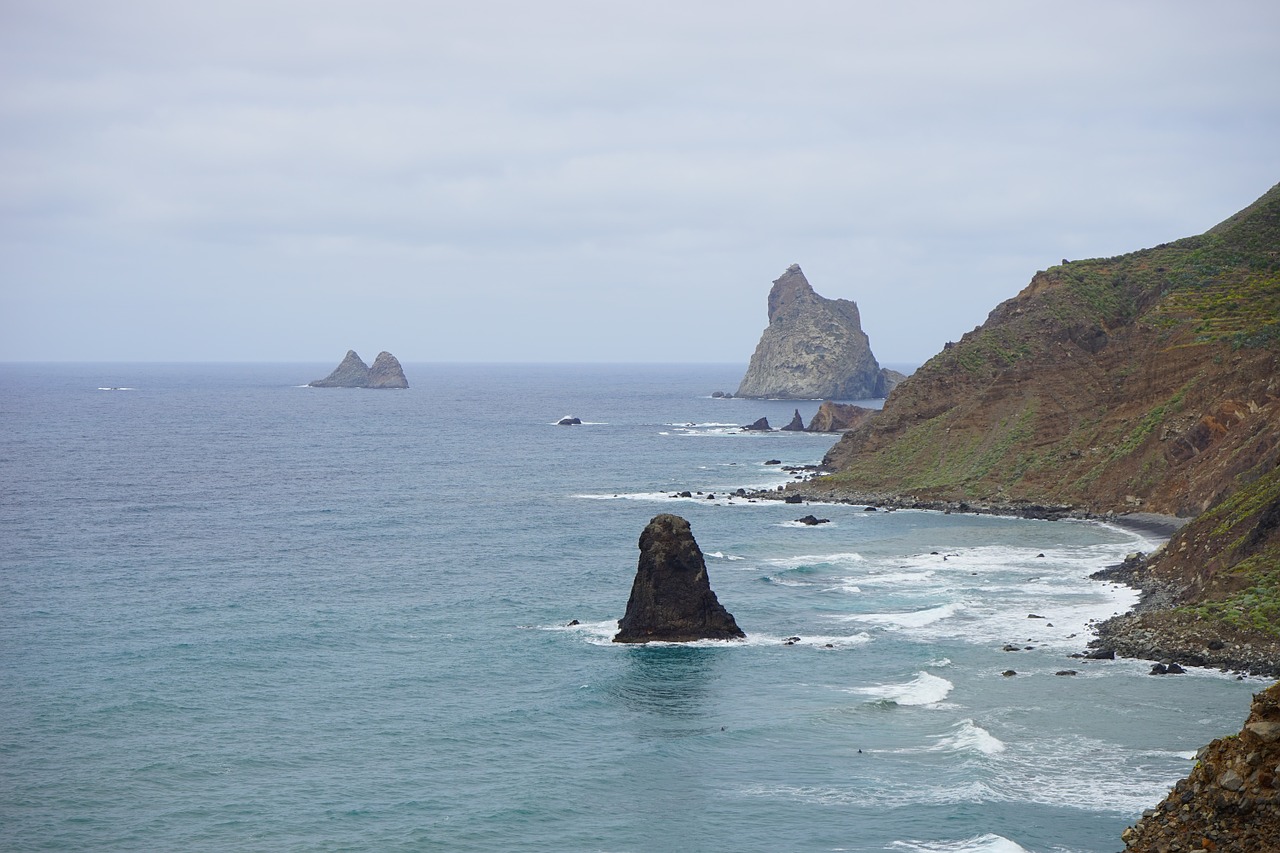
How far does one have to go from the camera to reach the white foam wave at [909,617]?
234 ft

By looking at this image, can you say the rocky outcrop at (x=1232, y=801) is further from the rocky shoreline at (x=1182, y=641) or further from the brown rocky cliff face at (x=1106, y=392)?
the brown rocky cliff face at (x=1106, y=392)

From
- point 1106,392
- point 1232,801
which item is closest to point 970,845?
point 1232,801

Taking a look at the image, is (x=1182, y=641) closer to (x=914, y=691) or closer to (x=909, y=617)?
(x=914, y=691)

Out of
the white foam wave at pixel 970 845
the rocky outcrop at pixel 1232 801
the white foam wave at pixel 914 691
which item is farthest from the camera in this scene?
the white foam wave at pixel 914 691

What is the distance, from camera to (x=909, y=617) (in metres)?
72.9

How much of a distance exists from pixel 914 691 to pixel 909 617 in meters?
15.5

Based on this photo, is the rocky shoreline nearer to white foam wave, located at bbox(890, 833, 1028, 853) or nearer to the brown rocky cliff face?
white foam wave, located at bbox(890, 833, 1028, 853)

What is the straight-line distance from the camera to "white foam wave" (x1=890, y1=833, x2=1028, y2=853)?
3984cm

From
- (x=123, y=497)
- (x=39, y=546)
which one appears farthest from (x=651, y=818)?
(x=123, y=497)

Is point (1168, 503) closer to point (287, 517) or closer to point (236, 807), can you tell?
point (287, 517)

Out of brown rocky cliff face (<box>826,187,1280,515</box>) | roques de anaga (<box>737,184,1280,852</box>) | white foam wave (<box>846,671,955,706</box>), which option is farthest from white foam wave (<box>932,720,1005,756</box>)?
brown rocky cliff face (<box>826,187,1280,515</box>)

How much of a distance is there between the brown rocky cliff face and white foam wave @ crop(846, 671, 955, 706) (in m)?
47.5

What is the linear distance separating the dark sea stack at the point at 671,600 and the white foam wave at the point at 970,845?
1108 inches

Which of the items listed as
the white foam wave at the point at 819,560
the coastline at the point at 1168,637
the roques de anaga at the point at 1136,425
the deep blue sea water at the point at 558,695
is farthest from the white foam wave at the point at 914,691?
the white foam wave at the point at 819,560
